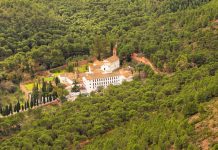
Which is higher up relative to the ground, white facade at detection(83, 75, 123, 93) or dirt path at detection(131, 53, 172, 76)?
dirt path at detection(131, 53, 172, 76)

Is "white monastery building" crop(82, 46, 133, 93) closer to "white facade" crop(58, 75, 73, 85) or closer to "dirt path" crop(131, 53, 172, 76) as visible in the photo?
"white facade" crop(58, 75, 73, 85)

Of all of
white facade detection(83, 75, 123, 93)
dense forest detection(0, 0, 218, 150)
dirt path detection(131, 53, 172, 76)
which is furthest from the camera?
dirt path detection(131, 53, 172, 76)

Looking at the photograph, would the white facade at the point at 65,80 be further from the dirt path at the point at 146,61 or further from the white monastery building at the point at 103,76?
the dirt path at the point at 146,61

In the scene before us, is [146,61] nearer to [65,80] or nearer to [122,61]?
[122,61]

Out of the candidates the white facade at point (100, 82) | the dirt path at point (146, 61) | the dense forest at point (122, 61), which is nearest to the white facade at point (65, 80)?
the white facade at point (100, 82)

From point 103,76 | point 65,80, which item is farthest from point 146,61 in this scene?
point 65,80

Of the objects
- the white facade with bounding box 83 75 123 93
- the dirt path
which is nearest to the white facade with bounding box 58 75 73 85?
the white facade with bounding box 83 75 123 93
